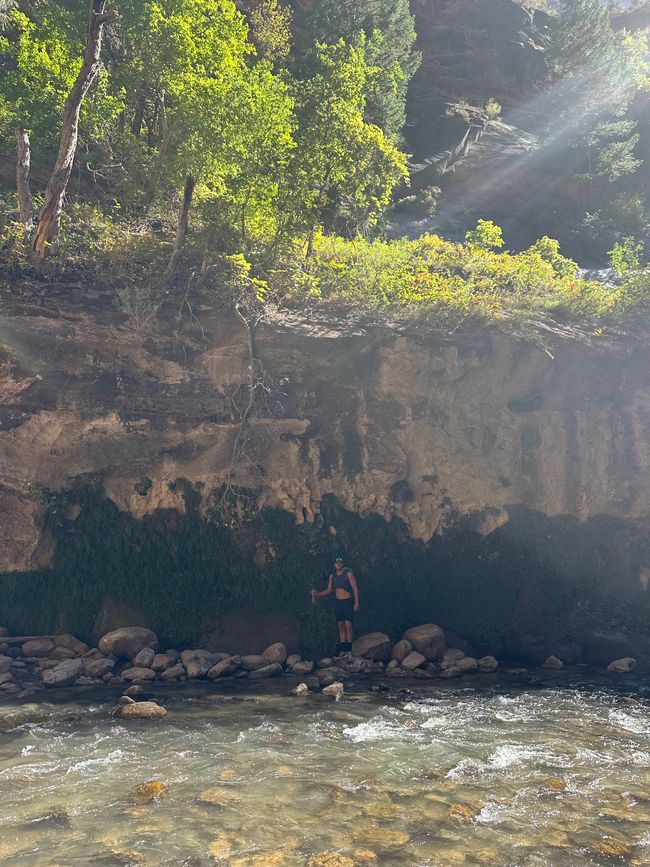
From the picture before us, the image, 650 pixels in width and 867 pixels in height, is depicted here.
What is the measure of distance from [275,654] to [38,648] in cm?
469

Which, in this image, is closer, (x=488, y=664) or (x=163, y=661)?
(x=163, y=661)

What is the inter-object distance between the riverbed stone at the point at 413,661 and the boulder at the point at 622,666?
380cm

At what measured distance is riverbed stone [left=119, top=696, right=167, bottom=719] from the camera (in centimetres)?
901

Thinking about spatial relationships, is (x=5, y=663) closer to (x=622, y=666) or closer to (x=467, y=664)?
(x=467, y=664)

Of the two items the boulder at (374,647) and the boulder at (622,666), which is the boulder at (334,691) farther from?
the boulder at (622,666)

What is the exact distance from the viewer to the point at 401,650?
1266 cm

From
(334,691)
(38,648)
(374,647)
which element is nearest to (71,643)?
(38,648)

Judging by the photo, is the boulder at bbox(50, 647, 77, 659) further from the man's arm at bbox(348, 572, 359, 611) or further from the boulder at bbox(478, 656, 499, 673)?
the boulder at bbox(478, 656, 499, 673)

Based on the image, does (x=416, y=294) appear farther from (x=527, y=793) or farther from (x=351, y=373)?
(x=527, y=793)

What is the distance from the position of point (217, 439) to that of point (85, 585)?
418cm

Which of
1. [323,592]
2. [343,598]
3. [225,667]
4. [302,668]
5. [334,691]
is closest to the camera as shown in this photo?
[334,691]

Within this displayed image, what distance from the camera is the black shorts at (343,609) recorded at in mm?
13304

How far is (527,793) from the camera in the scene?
21.3 feet

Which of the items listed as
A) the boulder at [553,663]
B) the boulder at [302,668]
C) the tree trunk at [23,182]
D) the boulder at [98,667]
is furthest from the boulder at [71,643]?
the boulder at [553,663]
